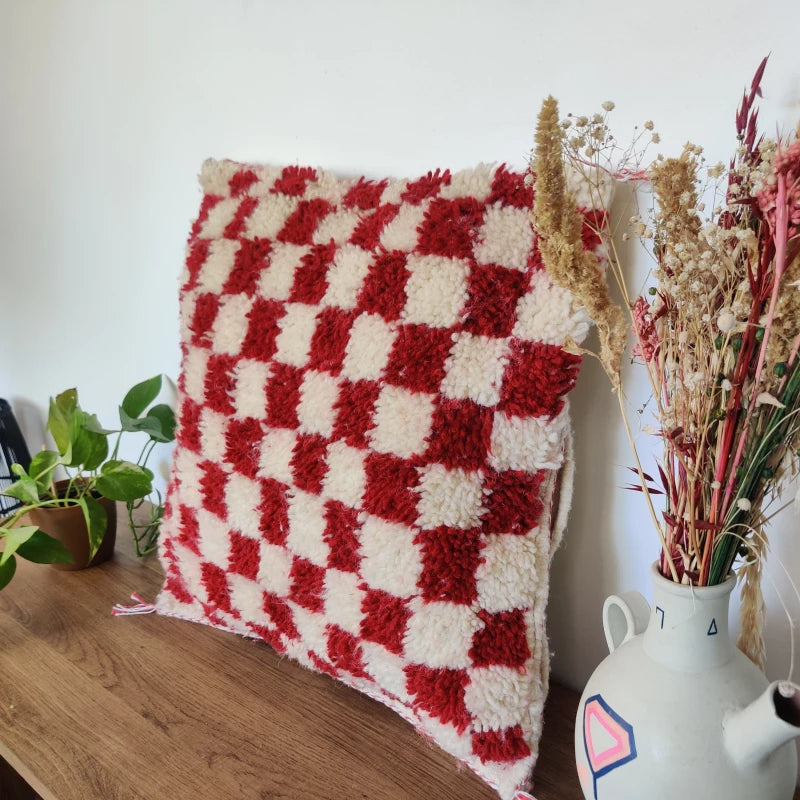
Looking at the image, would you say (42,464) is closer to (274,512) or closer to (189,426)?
(189,426)

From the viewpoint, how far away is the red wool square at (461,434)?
708 mm

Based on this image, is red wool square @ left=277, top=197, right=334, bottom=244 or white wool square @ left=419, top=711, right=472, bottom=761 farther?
red wool square @ left=277, top=197, right=334, bottom=244

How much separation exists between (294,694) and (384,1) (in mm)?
893

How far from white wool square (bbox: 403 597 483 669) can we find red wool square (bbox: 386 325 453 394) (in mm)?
237

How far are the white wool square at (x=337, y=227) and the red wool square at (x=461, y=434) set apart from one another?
0.26m

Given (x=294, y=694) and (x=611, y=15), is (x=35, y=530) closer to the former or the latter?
(x=294, y=694)

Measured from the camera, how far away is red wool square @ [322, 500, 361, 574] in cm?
78

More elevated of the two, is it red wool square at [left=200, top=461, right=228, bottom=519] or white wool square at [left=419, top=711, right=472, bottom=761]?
red wool square at [left=200, top=461, right=228, bottom=519]

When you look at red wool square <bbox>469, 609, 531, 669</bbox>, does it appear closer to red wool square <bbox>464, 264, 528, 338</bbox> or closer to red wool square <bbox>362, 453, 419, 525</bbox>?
red wool square <bbox>362, 453, 419, 525</bbox>

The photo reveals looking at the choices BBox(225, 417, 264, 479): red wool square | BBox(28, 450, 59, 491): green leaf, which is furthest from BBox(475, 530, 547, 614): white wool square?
BBox(28, 450, 59, 491): green leaf

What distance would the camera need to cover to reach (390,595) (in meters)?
0.76

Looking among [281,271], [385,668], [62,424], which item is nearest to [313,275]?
[281,271]

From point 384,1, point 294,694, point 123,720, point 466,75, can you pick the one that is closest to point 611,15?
point 466,75

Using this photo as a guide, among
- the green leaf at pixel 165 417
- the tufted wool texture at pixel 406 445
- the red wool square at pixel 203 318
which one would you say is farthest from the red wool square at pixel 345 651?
the green leaf at pixel 165 417
